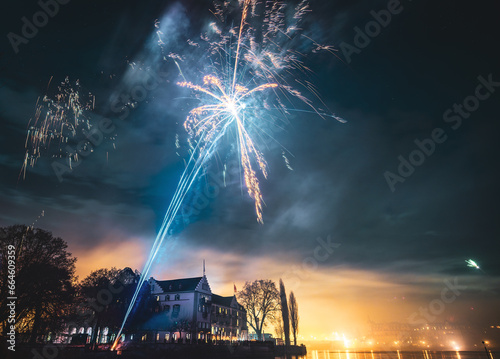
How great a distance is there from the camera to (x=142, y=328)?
48312mm

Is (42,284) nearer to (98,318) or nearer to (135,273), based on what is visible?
→ (98,318)

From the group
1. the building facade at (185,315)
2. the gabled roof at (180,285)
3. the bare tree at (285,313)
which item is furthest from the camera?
the bare tree at (285,313)

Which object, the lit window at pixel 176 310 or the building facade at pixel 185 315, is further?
the lit window at pixel 176 310

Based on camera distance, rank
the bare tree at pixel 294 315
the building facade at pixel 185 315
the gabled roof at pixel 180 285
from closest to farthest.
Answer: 1. the building facade at pixel 185 315
2. the gabled roof at pixel 180 285
3. the bare tree at pixel 294 315

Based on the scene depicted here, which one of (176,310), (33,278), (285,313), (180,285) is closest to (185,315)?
(176,310)

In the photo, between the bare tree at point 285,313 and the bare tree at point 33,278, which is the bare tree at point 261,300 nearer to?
the bare tree at point 285,313

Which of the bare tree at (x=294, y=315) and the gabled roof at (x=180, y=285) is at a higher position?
the gabled roof at (x=180, y=285)

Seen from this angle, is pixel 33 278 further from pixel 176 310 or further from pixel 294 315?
pixel 294 315

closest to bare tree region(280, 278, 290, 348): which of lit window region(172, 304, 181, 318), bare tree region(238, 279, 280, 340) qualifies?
bare tree region(238, 279, 280, 340)

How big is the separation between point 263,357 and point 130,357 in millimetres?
29110

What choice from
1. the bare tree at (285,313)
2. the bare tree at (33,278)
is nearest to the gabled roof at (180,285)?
the bare tree at (285,313)

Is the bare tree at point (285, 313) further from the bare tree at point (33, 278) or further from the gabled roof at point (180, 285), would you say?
the bare tree at point (33, 278)

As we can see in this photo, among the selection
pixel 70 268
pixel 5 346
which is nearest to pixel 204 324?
pixel 70 268

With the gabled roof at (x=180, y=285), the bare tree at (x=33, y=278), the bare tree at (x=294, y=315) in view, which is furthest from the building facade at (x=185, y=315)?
the bare tree at (x=33, y=278)
